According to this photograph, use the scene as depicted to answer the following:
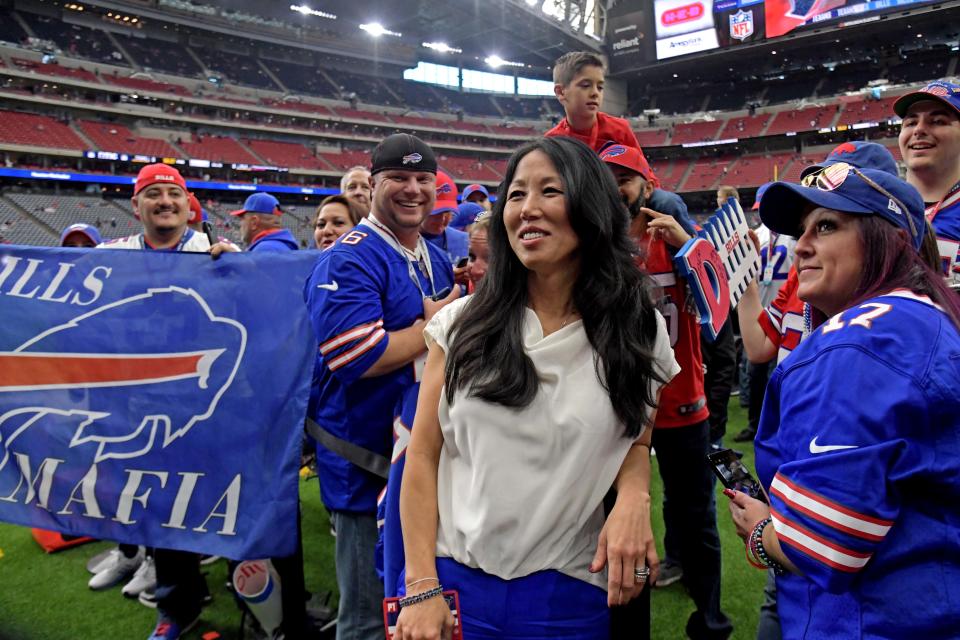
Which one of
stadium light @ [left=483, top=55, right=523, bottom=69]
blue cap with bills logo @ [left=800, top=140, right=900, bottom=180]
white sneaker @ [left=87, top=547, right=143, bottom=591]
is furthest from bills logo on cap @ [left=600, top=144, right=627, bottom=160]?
stadium light @ [left=483, top=55, right=523, bottom=69]

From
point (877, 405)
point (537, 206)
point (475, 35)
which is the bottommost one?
point (877, 405)

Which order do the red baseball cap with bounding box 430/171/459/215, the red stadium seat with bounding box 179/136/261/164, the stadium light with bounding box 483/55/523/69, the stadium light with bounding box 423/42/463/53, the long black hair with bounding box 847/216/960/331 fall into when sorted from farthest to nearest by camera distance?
the stadium light with bounding box 483/55/523/69, the stadium light with bounding box 423/42/463/53, the red stadium seat with bounding box 179/136/261/164, the red baseball cap with bounding box 430/171/459/215, the long black hair with bounding box 847/216/960/331

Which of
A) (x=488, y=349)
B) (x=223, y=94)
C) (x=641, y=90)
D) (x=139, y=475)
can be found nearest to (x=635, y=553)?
(x=488, y=349)

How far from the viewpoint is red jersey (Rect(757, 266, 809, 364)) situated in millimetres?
1993

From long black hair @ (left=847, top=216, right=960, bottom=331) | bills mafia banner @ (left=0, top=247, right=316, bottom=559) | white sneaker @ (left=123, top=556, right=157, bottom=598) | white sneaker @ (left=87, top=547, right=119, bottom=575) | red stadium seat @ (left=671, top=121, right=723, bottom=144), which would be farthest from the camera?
red stadium seat @ (left=671, top=121, right=723, bottom=144)

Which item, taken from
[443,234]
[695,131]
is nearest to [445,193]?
[443,234]

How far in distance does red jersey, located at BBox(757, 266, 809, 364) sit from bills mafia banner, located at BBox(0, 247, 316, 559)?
1725 mm

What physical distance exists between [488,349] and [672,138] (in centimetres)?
3961

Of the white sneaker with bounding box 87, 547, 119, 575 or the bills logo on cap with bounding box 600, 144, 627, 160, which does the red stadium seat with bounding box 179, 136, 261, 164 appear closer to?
the white sneaker with bounding box 87, 547, 119, 575

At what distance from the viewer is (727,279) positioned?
1.83 metres

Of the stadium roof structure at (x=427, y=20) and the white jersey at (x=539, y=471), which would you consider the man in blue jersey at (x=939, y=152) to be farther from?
the stadium roof structure at (x=427, y=20)

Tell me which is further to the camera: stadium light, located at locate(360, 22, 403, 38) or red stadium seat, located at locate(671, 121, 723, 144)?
stadium light, located at locate(360, 22, 403, 38)

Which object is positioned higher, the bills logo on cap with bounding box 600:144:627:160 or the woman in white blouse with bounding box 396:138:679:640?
the bills logo on cap with bounding box 600:144:627:160

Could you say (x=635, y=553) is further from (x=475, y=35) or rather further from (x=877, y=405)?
(x=475, y=35)
